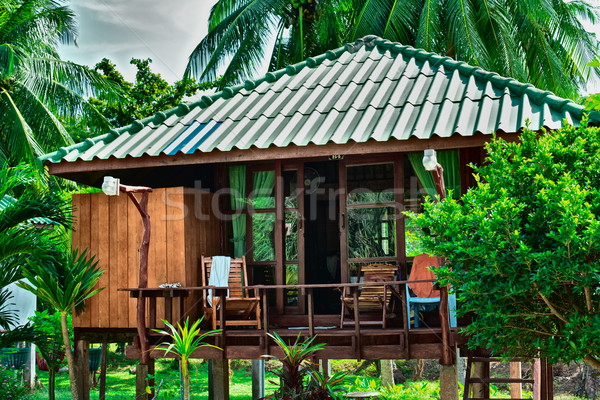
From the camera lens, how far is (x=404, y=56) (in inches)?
406

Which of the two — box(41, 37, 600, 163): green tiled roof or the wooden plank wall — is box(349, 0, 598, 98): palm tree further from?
the wooden plank wall

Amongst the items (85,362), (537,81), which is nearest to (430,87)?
(85,362)

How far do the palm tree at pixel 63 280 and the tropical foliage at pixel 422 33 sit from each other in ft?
33.1

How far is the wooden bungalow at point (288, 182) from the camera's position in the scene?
7.49 metres

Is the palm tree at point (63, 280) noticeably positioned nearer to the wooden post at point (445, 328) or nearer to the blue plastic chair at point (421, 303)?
the blue plastic chair at point (421, 303)

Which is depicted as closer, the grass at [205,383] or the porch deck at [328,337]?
the porch deck at [328,337]

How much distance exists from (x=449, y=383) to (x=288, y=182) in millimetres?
3582

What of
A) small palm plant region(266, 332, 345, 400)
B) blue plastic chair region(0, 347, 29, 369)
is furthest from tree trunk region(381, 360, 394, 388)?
small palm plant region(266, 332, 345, 400)

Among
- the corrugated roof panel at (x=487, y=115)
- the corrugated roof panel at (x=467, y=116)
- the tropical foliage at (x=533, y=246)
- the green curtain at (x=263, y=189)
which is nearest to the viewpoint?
the tropical foliage at (x=533, y=246)

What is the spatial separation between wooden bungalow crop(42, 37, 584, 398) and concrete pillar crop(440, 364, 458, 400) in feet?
0.80

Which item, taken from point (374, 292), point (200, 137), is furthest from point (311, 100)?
point (374, 292)

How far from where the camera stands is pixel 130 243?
853cm

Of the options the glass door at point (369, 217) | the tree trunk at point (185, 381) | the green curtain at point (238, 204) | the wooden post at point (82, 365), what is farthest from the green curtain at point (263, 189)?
the wooden post at point (82, 365)

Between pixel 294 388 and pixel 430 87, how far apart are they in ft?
15.0
